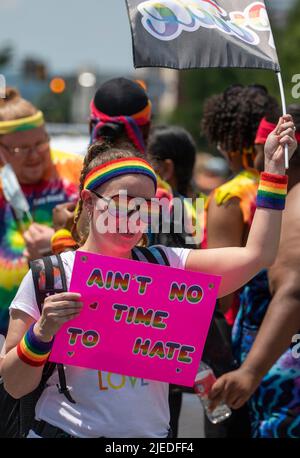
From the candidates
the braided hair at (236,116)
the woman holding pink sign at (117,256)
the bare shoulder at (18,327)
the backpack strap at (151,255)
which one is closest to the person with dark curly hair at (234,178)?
the braided hair at (236,116)

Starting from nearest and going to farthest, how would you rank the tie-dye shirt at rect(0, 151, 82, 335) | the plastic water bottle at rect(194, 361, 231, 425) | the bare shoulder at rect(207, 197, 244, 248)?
the plastic water bottle at rect(194, 361, 231, 425)
the bare shoulder at rect(207, 197, 244, 248)
the tie-dye shirt at rect(0, 151, 82, 335)

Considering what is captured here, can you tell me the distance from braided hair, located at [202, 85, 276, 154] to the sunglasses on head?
205 cm

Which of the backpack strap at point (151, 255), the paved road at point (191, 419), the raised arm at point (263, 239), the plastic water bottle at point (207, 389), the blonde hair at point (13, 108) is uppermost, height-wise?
the raised arm at point (263, 239)

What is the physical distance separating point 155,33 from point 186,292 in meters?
0.86

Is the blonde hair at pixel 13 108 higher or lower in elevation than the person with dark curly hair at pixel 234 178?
higher

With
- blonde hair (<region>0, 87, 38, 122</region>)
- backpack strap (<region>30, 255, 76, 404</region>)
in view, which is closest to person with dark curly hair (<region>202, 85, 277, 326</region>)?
blonde hair (<region>0, 87, 38, 122</region>)

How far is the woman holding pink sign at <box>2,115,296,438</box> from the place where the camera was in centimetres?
290

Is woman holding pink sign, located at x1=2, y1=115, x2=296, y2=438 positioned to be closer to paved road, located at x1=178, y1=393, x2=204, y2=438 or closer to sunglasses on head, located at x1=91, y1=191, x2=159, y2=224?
sunglasses on head, located at x1=91, y1=191, x2=159, y2=224

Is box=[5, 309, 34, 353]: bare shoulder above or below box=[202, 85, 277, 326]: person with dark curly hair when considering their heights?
above

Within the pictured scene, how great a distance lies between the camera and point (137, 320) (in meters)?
2.90

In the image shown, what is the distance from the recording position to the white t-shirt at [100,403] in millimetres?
2910

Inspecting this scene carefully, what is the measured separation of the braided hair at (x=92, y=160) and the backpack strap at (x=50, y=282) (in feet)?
1.06

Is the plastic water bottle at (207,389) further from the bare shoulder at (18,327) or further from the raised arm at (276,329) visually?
the bare shoulder at (18,327)

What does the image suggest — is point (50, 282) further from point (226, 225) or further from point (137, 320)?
point (226, 225)
